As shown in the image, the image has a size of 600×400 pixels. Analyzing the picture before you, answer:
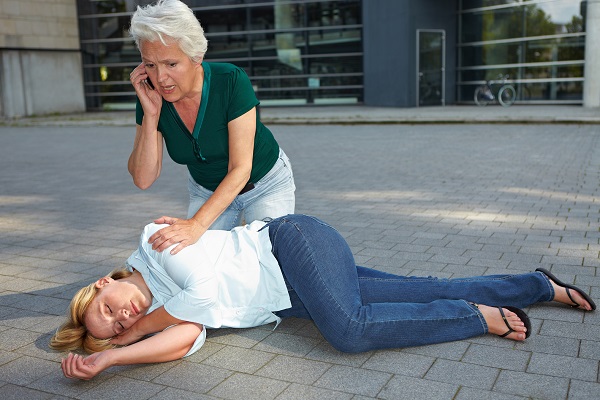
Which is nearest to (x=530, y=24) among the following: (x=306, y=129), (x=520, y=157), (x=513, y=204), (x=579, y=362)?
(x=306, y=129)

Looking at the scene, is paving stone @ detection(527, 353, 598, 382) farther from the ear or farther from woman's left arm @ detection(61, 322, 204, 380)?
the ear

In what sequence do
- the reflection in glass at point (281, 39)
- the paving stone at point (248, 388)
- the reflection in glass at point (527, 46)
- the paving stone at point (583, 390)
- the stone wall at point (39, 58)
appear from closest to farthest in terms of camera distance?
the paving stone at point (583, 390) → the paving stone at point (248, 388) → the reflection in glass at point (527, 46) → the stone wall at point (39, 58) → the reflection in glass at point (281, 39)

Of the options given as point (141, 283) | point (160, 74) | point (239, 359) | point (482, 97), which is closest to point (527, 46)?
point (482, 97)

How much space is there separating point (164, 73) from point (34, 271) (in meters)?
2.32

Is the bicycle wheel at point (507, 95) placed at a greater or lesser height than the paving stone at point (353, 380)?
greater

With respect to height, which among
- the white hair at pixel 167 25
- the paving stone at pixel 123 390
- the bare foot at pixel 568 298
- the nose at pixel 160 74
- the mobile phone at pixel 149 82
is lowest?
the paving stone at pixel 123 390

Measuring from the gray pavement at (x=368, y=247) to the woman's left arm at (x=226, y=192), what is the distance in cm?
62

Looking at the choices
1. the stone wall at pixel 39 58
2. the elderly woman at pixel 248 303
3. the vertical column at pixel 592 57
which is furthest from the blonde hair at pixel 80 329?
the stone wall at pixel 39 58

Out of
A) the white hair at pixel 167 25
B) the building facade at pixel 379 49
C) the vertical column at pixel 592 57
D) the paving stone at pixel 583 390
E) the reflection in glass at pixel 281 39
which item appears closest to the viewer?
the paving stone at pixel 583 390

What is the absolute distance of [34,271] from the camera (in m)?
4.80

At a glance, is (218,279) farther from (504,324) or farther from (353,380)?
(504,324)

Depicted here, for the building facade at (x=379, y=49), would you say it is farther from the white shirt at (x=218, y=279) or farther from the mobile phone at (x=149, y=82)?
the white shirt at (x=218, y=279)

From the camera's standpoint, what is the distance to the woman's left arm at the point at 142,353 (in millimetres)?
2840

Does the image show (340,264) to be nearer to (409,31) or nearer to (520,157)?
(520,157)
